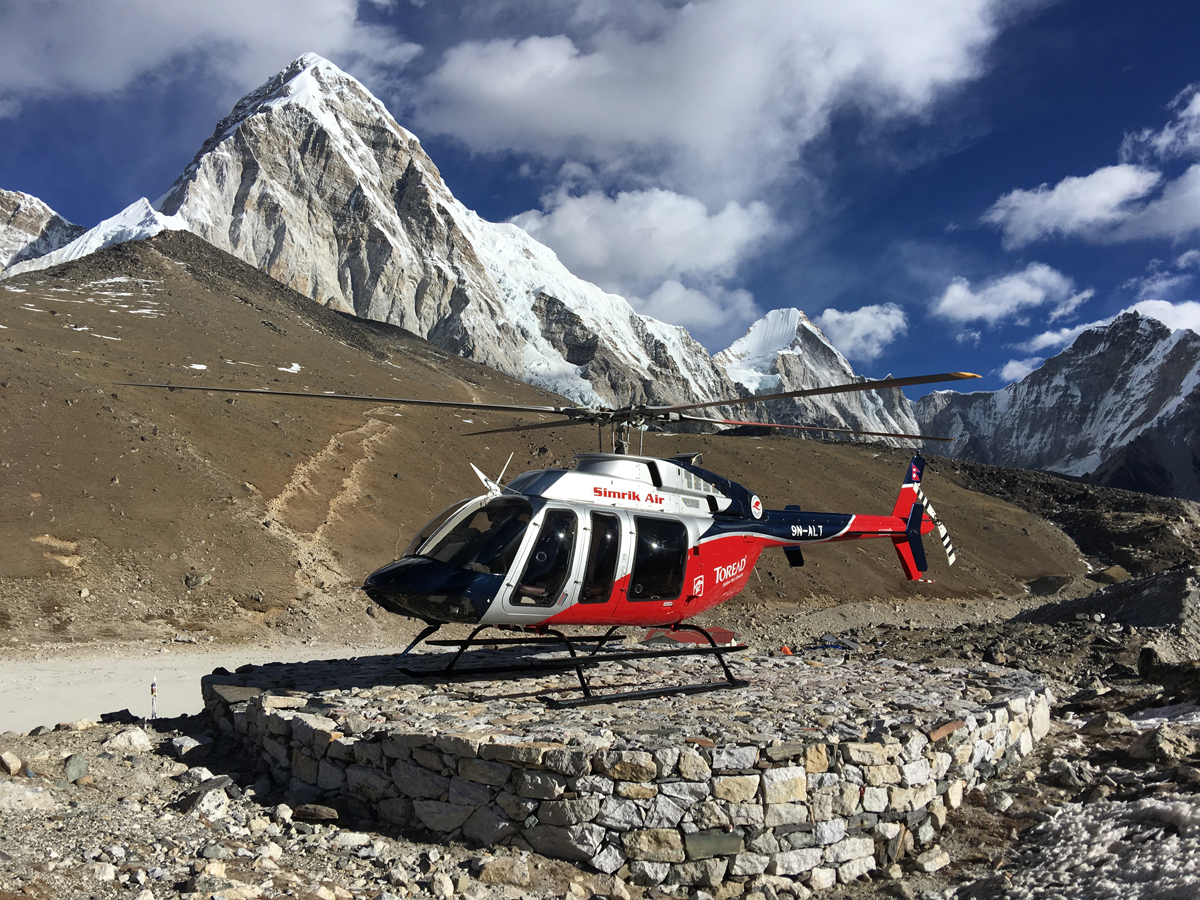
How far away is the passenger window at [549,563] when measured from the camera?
852 centimetres

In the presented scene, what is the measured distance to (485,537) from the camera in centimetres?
855

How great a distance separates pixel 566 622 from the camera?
908cm

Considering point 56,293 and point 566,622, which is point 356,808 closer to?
point 566,622

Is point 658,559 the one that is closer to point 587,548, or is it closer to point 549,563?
point 587,548

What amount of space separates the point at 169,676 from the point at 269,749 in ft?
35.3

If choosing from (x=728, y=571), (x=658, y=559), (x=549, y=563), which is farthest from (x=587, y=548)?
(x=728, y=571)

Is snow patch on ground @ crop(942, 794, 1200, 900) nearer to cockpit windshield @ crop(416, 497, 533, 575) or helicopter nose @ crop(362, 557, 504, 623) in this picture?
helicopter nose @ crop(362, 557, 504, 623)

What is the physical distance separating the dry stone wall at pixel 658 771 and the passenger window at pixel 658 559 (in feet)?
4.78

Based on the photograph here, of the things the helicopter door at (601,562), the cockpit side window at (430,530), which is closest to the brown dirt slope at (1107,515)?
the helicopter door at (601,562)

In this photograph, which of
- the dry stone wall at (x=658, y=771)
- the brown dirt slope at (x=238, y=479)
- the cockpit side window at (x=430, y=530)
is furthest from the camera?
the brown dirt slope at (x=238, y=479)

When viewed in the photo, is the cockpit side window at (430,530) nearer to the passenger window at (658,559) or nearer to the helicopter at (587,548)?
the helicopter at (587,548)

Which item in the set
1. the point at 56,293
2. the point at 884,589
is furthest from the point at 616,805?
the point at 56,293

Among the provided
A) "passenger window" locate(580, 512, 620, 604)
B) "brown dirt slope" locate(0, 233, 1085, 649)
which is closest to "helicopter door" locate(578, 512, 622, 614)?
"passenger window" locate(580, 512, 620, 604)

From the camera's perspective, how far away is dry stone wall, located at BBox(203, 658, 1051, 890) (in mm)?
6184
